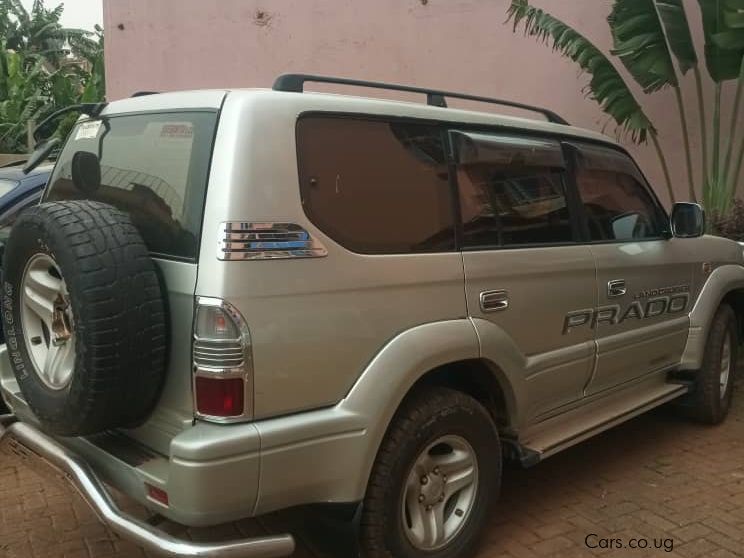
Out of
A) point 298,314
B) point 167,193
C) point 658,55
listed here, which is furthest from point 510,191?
point 658,55

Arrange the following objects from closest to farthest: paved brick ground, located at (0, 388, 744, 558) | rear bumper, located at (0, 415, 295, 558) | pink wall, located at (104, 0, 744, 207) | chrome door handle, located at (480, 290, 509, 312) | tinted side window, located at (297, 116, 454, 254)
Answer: rear bumper, located at (0, 415, 295, 558) < tinted side window, located at (297, 116, 454, 254) < chrome door handle, located at (480, 290, 509, 312) < paved brick ground, located at (0, 388, 744, 558) < pink wall, located at (104, 0, 744, 207)

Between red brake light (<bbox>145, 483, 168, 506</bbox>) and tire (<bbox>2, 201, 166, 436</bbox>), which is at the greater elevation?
tire (<bbox>2, 201, 166, 436</bbox>)

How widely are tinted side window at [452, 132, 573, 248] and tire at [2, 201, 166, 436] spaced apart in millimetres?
1350

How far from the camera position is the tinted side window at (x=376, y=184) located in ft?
8.81

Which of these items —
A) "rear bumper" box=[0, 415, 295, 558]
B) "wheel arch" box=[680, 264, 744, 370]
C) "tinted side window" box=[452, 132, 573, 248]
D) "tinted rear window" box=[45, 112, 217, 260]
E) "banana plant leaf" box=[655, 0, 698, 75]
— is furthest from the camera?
"banana plant leaf" box=[655, 0, 698, 75]

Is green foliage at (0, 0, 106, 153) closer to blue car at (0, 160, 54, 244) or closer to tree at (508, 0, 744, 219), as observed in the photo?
blue car at (0, 160, 54, 244)

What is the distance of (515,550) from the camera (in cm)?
340

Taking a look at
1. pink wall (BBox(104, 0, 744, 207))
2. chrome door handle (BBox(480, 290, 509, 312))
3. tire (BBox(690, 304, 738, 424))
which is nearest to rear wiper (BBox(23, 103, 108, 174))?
chrome door handle (BBox(480, 290, 509, 312))

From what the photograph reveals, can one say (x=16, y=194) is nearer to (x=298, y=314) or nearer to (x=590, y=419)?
(x=298, y=314)

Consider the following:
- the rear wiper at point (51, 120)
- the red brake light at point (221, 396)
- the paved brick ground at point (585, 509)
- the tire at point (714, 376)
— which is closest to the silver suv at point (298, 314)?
the red brake light at point (221, 396)

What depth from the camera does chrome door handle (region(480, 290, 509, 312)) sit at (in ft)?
10.3

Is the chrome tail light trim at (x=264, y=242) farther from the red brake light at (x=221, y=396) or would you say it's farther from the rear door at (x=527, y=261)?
the rear door at (x=527, y=261)

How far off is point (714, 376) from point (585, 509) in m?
1.64

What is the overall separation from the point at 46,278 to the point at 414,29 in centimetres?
687
